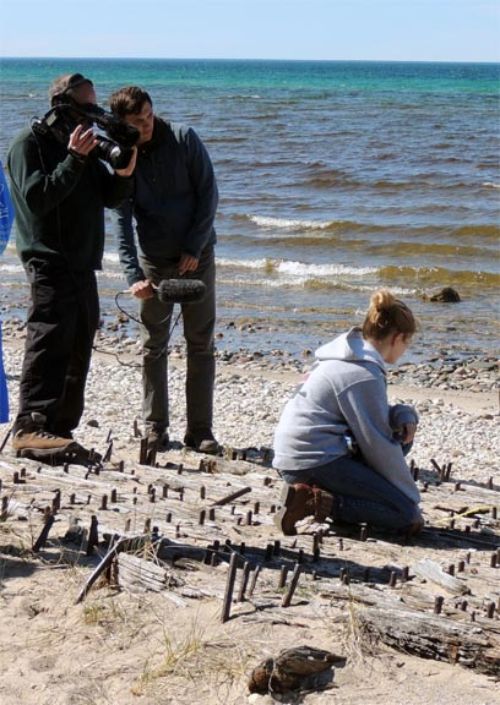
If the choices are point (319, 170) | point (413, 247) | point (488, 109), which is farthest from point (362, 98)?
point (413, 247)

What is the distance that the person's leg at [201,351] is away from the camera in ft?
24.2

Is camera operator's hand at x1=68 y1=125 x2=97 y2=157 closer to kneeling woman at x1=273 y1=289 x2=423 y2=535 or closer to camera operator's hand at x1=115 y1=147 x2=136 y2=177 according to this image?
camera operator's hand at x1=115 y1=147 x2=136 y2=177

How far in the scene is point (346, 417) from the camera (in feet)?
18.1

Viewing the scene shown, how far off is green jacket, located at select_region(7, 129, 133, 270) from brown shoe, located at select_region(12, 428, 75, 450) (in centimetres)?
95

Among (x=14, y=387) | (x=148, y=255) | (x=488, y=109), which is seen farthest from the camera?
(x=488, y=109)

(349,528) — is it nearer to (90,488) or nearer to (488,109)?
(90,488)

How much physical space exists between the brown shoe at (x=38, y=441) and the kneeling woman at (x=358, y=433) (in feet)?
4.90

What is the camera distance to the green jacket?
638 centimetres

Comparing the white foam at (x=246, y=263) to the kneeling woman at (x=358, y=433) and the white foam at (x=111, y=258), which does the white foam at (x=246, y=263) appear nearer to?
the white foam at (x=111, y=258)

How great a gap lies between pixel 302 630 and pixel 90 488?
6.44ft

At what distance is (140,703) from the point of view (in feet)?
13.0

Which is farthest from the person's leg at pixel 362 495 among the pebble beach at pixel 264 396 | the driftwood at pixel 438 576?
the pebble beach at pixel 264 396

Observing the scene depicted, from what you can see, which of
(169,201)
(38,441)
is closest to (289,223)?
(169,201)

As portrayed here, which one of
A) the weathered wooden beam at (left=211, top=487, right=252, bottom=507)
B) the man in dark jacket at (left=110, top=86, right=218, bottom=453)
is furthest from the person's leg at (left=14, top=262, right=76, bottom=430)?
the weathered wooden beam at (left=211, top=487, right=252, bottom=507)
